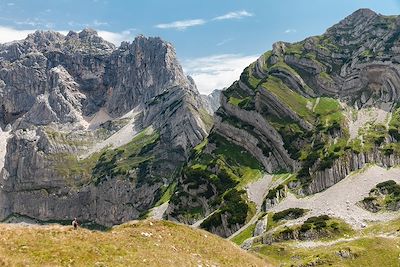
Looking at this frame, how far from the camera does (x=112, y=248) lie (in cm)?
4116

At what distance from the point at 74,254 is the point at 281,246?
10795 centimetres

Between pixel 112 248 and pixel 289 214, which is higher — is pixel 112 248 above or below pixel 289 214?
above

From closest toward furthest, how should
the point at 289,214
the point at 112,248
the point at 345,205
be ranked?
the point at 112,248, the point at 345,205, the point at 289,214

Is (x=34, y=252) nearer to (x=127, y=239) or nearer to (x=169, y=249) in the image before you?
(x=127, y=239)

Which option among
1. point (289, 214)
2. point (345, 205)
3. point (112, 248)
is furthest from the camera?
point (289, 214)

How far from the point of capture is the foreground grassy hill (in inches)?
1426

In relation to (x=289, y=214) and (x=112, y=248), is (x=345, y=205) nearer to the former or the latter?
(x=289, y=214)

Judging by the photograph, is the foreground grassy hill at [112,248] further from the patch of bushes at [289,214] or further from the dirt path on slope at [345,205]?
the patch of bushes at [289,214]

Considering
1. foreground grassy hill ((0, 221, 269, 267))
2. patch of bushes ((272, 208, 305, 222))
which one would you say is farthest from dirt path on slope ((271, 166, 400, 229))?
foreground grassy hill ((0, 221, 269, 267))

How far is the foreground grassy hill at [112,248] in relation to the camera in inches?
1426

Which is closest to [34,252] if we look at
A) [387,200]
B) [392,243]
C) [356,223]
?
[392,243]

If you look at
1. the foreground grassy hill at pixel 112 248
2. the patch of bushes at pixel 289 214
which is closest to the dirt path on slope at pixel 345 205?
the patch of bushes at pixel 289 214

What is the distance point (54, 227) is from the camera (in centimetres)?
4403

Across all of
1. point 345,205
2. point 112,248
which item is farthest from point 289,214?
point 112,248
